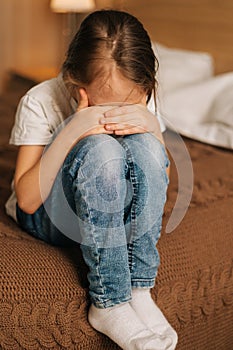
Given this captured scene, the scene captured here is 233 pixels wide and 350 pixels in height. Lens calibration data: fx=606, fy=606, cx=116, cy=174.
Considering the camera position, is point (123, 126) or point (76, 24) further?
point (76, 24)

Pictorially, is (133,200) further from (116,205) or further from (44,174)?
(44,174)

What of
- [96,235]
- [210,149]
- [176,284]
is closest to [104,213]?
[96,235]

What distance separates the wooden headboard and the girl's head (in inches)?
53.9

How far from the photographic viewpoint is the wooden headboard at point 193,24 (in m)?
2.53

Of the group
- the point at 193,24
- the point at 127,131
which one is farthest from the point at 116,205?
the point at 193,24

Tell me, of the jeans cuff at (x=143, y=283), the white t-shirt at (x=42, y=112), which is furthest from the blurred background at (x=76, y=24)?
the jeans cuff at (x=143, y=283)

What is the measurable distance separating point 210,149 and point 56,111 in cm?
79

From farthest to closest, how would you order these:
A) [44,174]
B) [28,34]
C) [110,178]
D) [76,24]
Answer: [28,34] → [76,24] → [44,174] → [110,178]

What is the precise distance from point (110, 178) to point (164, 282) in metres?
0.31

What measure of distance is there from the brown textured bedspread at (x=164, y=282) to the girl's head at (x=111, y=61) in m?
0.34

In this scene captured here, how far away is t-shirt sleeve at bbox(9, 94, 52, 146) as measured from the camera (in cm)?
129

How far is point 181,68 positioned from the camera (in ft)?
7.95

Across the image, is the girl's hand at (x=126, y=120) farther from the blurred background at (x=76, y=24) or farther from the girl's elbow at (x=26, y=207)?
the blurred background at (x=76, y=24)

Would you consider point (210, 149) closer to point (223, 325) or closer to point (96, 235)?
point (223, 325)
